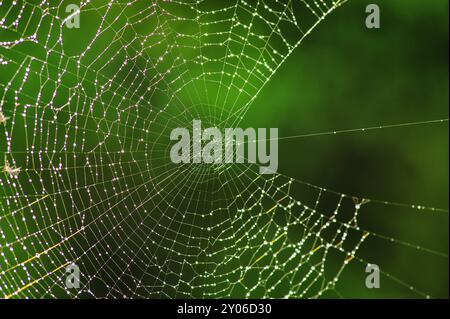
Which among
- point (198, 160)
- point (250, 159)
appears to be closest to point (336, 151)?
point (250, 159)

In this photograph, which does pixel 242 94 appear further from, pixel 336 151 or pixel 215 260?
pixel 215 260

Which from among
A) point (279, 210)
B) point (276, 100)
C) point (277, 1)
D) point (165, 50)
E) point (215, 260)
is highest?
point (277, 1)

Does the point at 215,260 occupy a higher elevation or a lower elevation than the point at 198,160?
lower

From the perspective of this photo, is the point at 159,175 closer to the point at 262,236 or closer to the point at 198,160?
the point at 198,160

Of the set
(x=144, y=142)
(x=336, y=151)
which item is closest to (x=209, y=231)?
(x=144, y=142)
